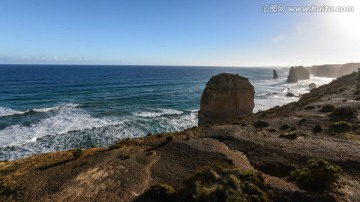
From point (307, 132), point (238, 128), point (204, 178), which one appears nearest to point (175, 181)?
point (204, 178)

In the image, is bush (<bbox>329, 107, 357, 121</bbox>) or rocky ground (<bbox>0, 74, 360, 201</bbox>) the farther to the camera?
bush (<bbox>329, 107, 357, 121</bbox>)

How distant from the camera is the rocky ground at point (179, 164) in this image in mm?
16312

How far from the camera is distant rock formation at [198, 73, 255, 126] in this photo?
45625mm

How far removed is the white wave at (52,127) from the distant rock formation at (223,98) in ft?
59.6

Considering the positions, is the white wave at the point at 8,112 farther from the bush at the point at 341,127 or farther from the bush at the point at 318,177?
the bush at the point at 341,127

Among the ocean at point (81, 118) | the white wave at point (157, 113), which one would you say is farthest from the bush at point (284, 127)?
the white wave at point (157, 113)

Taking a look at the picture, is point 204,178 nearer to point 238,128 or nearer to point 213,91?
point 238,128

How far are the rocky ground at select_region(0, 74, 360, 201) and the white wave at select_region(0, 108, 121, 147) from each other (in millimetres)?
18339

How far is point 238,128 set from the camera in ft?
102

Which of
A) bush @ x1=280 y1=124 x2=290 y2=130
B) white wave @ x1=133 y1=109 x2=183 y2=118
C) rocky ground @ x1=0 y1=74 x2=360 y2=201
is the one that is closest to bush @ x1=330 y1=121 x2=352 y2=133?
rocky ground @ x1=0 y1=74 x2=360 y2=201

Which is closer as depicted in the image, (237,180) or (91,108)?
(237,180)

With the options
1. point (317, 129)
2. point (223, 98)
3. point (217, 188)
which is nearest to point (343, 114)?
point (317, 129)

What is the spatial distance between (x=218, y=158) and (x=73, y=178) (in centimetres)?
1156

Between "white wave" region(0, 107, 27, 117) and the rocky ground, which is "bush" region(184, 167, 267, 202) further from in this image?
"white wave" region(0, 107, 27, 117)
